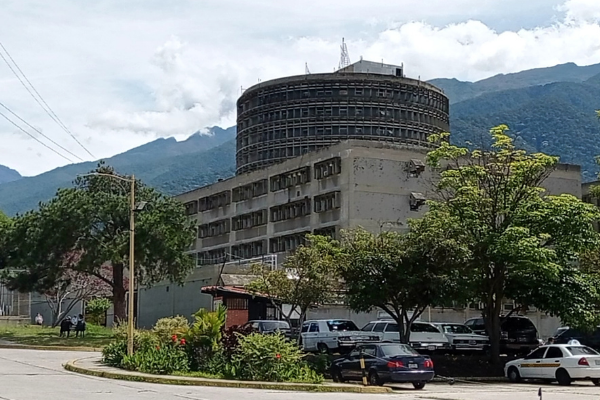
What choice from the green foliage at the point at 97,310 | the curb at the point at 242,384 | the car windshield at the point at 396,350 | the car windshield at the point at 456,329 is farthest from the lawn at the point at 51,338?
the car windshield at the point at 396,350

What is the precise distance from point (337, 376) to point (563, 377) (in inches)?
319

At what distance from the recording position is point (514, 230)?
112 ft

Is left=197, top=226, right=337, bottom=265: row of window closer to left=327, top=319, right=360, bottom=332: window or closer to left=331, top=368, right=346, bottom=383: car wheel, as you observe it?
left=327, top=319, right=360, bottom=332: window

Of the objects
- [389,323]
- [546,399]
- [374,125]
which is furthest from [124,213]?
[374,125]

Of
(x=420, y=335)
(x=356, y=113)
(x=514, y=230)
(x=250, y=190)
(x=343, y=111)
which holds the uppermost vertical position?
(x=343, y=111)

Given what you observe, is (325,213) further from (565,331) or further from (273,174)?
(565,331)

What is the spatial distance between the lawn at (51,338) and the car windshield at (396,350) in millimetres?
19998

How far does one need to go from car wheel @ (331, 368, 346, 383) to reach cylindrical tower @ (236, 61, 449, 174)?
2788 inches

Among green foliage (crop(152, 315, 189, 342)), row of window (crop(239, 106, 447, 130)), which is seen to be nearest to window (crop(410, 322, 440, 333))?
green foliage (crop(152, 315, 189, 342))

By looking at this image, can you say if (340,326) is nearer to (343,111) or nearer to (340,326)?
(340,326)

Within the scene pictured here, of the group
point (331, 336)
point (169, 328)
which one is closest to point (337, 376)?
point (169, 328)

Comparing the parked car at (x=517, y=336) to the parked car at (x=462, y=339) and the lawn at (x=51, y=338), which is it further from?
the lawn at (x=51, y=338)

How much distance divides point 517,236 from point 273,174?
151 feet

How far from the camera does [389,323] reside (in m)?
40.7
